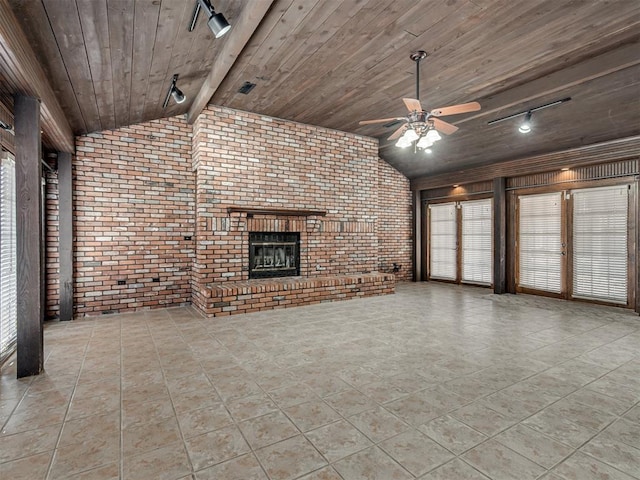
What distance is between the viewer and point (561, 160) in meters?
5.96

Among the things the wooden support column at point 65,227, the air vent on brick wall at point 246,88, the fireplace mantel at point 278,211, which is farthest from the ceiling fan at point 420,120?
the wooden support column at point 65,227

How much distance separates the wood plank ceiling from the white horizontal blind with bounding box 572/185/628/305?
107 centimetres

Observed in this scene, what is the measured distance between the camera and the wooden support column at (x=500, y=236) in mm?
7000

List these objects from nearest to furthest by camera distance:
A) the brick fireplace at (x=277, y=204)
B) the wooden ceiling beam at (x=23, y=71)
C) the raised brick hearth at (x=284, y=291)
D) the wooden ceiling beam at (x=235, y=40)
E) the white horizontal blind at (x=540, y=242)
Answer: the wooden ceiling beam at (x=23, y=71), the wooden ceiling beam at (x=235, y=40), the raised brick hearth at (x=284, y=291), the brick fireplace at (x=277, y=204), the white horizontal blind at (x=540, y=242)

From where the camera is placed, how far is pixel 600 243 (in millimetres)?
5789

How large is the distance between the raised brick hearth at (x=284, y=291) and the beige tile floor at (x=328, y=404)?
0.65 meters

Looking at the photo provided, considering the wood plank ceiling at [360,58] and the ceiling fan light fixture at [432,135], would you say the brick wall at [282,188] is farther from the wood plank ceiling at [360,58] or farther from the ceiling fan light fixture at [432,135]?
the ceiling fan light fixture at [432,135]

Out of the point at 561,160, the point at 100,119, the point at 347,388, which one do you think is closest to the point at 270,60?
the point at 100,119

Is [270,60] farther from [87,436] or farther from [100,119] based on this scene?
[87,436]

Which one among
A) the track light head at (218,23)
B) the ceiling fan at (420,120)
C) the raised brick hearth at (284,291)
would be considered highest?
the track light head at (218,23)

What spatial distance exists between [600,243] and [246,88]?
645 centimetres

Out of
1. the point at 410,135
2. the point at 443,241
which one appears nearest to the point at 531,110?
the point at 410,135

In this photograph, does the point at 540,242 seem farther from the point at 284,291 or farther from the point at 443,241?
the point at 284,291

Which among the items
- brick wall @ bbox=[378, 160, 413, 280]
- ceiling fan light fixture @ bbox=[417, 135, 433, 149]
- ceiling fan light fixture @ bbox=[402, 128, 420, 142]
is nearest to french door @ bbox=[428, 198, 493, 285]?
brick wall @ bbox=[378, 160, 413, 280]
